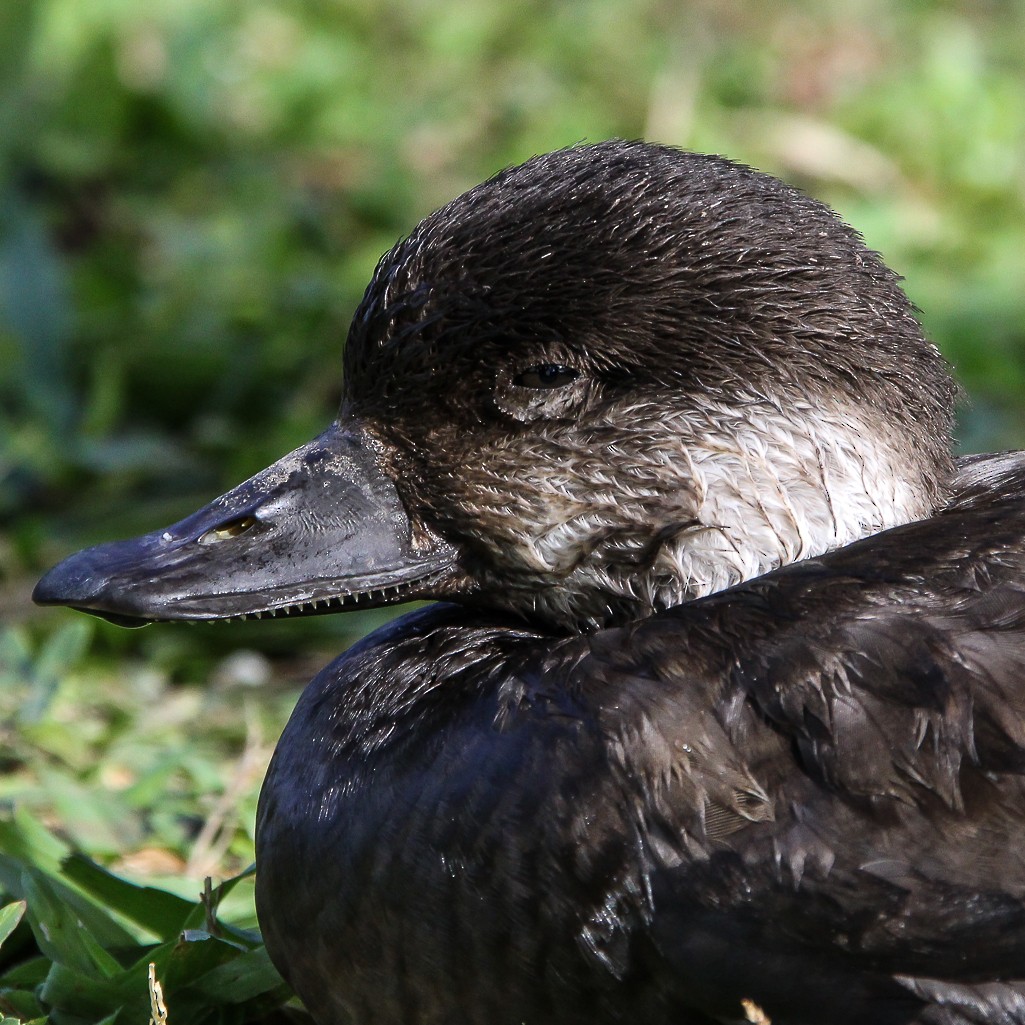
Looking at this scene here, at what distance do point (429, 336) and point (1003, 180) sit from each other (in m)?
4.89

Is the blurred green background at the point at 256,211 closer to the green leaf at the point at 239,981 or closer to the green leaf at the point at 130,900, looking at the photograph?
the green leaf at the point at 130,900

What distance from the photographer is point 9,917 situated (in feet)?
7.88

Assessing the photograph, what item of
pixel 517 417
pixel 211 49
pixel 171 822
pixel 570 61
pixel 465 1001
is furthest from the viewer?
pixel 570 61

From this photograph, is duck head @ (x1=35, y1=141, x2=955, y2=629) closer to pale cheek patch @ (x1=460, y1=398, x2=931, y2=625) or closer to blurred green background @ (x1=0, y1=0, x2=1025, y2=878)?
pale cheek patch @ (x1=460, y1=398, x2=931, y2=625)

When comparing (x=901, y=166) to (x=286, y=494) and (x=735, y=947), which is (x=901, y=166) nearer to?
(x=286, y=494)

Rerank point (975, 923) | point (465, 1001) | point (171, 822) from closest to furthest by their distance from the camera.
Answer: point (975, 923) → point (465, 1001) → point (171, 822)

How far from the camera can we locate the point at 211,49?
674 cm

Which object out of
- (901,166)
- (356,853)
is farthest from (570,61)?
(356,853)

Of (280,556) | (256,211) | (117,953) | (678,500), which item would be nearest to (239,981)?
(117,953)

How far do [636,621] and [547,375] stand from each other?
1.24ft

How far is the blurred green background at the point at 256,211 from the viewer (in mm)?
3637

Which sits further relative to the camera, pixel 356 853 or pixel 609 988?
pixel 356 853

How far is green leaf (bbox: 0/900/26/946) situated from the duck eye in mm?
990

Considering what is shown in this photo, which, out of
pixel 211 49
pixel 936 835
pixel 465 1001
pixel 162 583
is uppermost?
pixel 211 49
